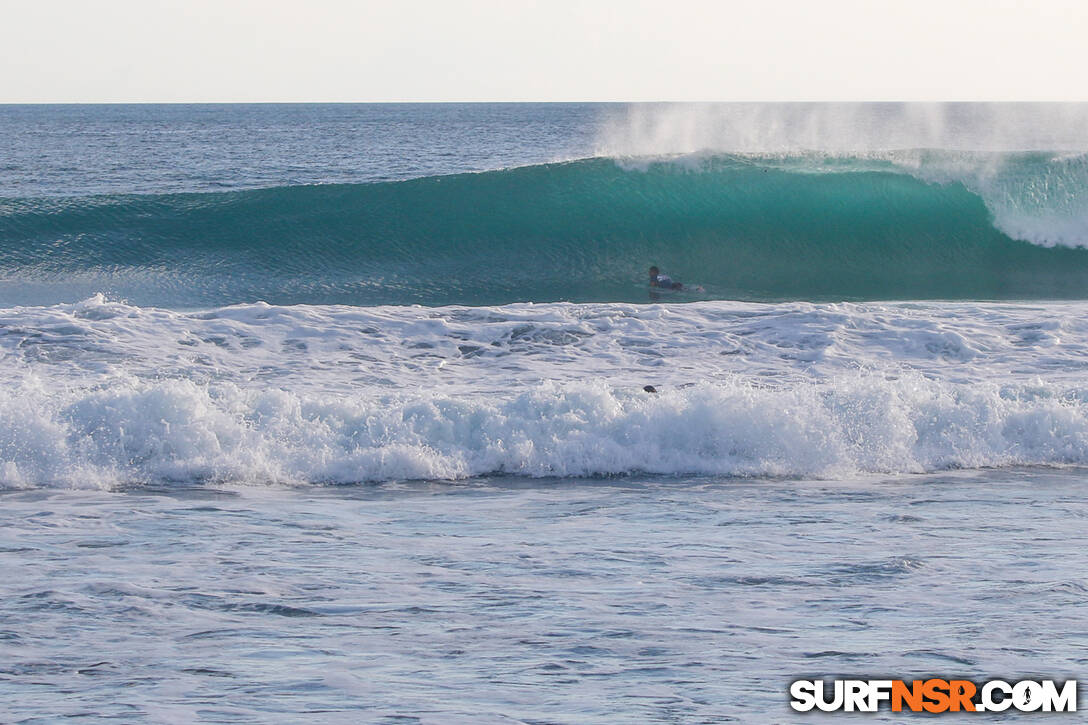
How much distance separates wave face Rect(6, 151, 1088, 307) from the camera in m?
14.9

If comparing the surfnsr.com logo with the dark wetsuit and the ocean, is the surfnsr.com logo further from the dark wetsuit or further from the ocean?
the dark wetsuit

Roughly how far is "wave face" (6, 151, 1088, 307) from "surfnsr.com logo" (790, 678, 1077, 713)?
34.8 ft

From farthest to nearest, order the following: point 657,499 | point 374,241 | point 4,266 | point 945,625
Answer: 1. point 374,241
2. point 4,266
3. point 657,499
4. point 945,625

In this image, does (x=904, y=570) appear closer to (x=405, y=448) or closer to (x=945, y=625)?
(x=945, y=625)

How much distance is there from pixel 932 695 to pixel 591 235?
1322cm

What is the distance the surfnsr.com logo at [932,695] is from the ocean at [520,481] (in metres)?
0.07

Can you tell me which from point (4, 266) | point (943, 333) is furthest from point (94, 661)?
point (4, 266)

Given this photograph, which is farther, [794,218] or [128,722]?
[794,218]

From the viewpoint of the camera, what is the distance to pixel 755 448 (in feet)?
23.9

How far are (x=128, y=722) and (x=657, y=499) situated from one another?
351 centimetres

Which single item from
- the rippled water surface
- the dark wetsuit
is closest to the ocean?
the rippled water surface

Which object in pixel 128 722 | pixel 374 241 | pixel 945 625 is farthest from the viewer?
pixel 374 241

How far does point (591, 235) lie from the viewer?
1650cm

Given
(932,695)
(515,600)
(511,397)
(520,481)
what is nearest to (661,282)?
(511,397)
